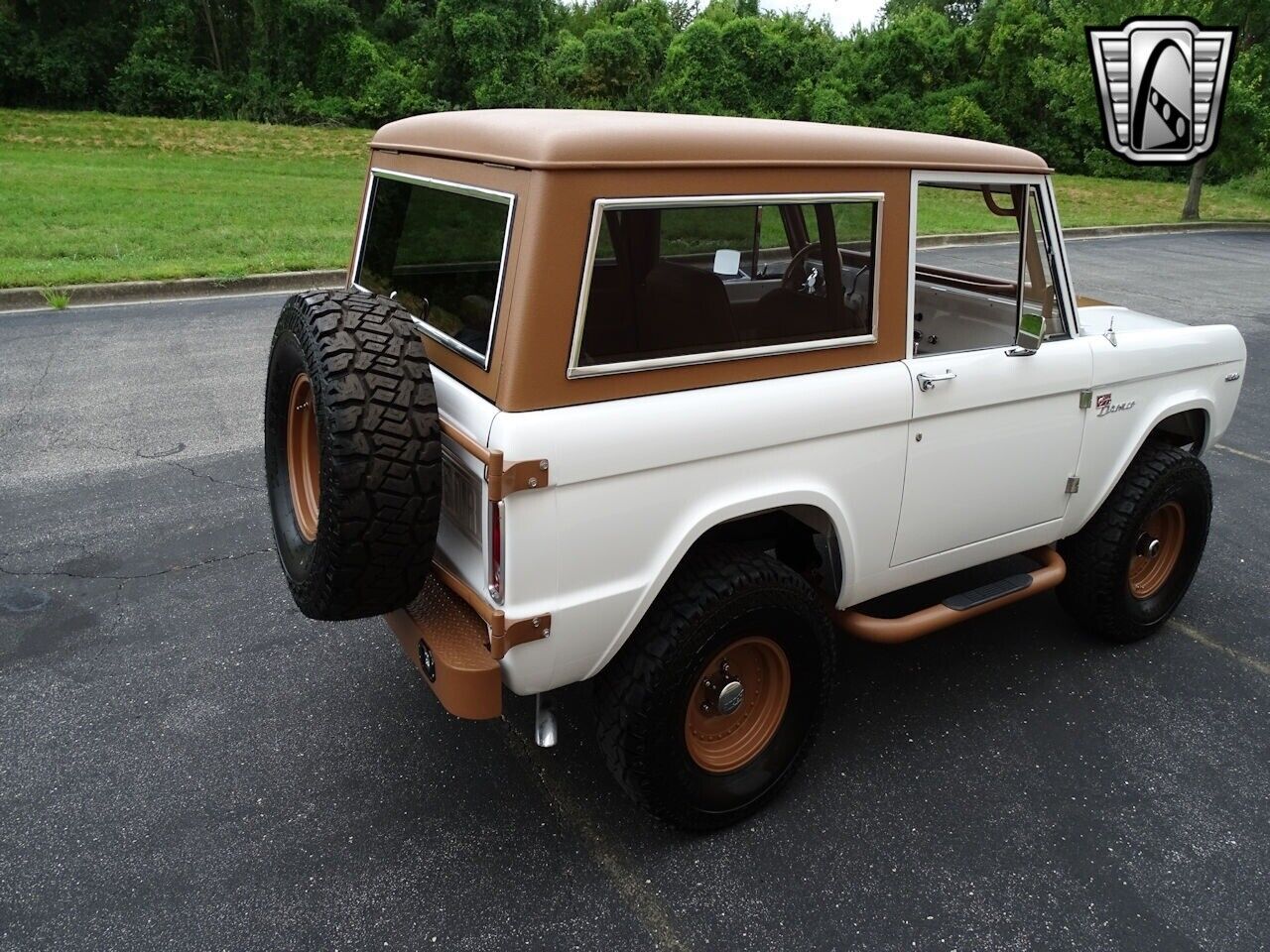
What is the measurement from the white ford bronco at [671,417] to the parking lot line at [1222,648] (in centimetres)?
108

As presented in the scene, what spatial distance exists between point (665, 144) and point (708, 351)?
56 centimetres

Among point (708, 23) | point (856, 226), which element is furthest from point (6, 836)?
point (708, 23)

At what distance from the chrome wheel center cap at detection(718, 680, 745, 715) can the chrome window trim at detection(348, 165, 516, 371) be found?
121 centimetres

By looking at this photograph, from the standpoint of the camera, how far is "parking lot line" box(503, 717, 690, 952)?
265 cm

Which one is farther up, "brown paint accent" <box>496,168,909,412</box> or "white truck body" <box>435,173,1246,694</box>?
"brown paint accent" <box>496,168,909,412</box>

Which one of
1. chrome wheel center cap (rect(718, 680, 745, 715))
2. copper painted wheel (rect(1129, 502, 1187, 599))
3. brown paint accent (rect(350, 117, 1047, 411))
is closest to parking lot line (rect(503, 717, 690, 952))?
chrome wheel center cap (rect(718, 680, 745, 715))

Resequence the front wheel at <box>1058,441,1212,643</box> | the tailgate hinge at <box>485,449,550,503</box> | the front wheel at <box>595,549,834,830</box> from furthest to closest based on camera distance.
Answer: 1. the front wheel at <box>1058,441,1212,643</box>
2. the front wheel at <box>595,549,834,830</box>
3. the tailgate hinge at <box>485,449,550,503</box>

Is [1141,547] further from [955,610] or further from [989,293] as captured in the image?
[989,293]

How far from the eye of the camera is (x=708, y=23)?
94.9 feet

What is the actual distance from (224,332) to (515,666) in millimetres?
→ 7018

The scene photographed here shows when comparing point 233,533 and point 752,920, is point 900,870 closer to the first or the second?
point 752,920

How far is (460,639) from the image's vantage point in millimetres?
2645

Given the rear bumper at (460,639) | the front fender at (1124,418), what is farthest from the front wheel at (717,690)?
the front fender at (1124,418)

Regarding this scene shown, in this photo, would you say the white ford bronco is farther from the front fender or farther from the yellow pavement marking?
the yellow pavement marking
